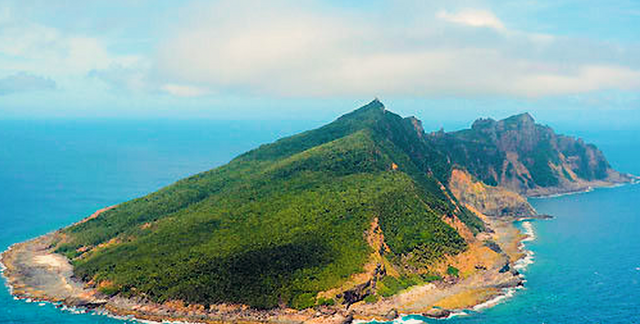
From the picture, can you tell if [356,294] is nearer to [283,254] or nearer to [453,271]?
[283,254]

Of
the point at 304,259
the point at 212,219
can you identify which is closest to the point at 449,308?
the point at 304,259

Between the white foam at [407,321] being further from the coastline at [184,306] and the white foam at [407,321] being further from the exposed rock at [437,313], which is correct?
the exposed rock at [437,313]

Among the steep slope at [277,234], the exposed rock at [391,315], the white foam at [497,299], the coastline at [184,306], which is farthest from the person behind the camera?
the white foam at [497,299]

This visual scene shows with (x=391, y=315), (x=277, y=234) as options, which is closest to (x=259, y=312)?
(x=277, y=234)

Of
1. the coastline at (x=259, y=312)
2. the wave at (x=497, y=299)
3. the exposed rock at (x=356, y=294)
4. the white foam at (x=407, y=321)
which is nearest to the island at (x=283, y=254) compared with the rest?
the exposed rock at (x=356, y=294)

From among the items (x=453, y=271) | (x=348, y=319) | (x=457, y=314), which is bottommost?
(x=457, y=314)
